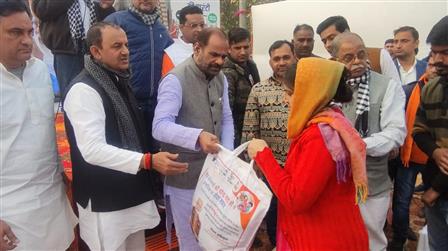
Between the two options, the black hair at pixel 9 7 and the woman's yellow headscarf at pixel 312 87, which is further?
the black hair at pixel 9 7

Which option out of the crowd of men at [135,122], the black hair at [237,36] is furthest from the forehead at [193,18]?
the crowd of men at [135,122]

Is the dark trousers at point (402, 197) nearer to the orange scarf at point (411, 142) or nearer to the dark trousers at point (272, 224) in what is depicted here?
the orange scarf at point (411, 142)

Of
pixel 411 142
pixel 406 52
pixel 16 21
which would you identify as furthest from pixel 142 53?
pixel 406 52

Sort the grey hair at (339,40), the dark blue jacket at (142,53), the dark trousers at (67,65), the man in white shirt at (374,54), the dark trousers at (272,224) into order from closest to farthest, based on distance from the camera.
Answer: the grey hair at (339,40)
the dark trousers at (67,65)
the dark blue jacket at (142,53)
the man in white shirt at (374,54)
the dark trousers at (272,224)

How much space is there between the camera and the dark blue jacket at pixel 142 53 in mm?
3299

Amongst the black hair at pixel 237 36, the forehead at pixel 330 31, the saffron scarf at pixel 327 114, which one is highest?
the forehead at pixel 330 31

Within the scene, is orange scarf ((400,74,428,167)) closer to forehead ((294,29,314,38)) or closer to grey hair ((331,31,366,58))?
grey hair ((331,31,366,58))

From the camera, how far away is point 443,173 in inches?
92.1

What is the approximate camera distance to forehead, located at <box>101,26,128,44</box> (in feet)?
7.41

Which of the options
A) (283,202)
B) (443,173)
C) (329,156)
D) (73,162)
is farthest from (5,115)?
(443,173)

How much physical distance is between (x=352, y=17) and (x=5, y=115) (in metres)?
6.78

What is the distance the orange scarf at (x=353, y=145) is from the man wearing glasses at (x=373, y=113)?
945 millimetres

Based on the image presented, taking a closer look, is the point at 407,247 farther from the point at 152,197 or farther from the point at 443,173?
the point at 152,197

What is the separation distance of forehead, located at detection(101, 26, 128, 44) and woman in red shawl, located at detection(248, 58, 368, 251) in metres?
1.04
